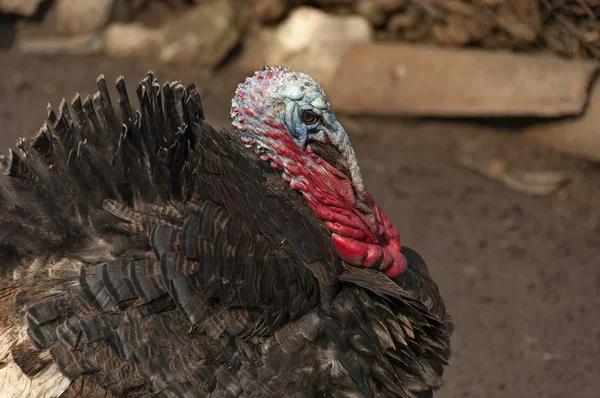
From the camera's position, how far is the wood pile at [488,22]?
6738mm

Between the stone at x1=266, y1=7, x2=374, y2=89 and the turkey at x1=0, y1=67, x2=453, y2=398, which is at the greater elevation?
the turkey at x1=0, y1=67, x2=453, y2=398

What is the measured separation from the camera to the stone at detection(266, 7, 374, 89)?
26.5 feet

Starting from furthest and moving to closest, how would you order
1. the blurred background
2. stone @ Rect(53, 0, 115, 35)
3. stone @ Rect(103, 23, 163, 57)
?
stone @ Rect(53, 0, 115, 35)
stone @ Rect(103, 23, 163, 57)
the blurred background

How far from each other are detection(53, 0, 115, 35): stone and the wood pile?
1.85 meters

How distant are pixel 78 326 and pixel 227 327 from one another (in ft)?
1.62

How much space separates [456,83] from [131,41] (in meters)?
3.59

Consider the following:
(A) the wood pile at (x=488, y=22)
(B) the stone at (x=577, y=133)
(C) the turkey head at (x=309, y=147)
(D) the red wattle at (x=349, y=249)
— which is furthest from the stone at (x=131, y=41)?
(D) the red wattle at (x=349, y=249)

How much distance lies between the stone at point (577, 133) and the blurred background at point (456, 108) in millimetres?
12

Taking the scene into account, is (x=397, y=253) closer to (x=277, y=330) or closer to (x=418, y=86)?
(x=277, y=330)

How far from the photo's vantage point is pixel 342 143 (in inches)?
128

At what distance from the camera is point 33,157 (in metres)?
3.21

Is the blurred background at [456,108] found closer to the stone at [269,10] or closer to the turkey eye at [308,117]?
the stone at [269,10]

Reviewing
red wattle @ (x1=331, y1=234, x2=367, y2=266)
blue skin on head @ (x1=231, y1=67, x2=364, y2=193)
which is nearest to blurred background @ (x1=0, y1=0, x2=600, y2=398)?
red wattle @ (x1=331, y1=234, x2=367, y2=266)

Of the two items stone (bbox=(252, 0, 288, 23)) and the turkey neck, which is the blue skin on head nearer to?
the turkey neck
